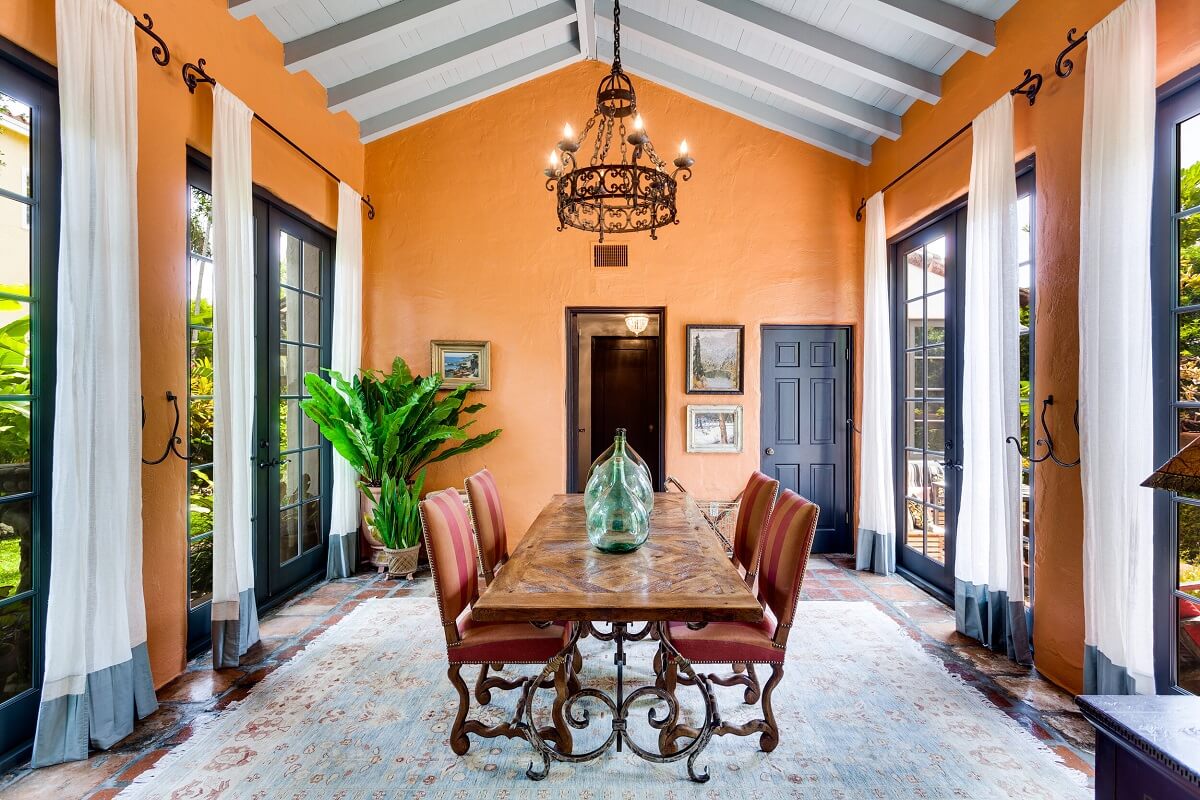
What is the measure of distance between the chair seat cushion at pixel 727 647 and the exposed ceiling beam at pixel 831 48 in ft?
11.4

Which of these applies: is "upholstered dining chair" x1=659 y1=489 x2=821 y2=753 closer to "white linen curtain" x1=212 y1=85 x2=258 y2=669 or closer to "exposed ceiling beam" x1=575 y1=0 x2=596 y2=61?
"white linen curtain" x1=212 y1=85 x2=258 y2=669

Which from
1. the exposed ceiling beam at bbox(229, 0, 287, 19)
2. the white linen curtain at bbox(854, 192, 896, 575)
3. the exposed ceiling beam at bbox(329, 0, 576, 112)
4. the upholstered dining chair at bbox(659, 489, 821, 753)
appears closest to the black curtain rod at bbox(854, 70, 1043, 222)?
the white linen curtain at bbox(854, 192, 896, 575)

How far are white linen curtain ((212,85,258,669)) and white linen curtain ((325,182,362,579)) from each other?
122 centimetres

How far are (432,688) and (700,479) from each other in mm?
2826

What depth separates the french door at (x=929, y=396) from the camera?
3.76 meters

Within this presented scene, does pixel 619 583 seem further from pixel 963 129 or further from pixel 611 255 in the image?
pixel 611 255

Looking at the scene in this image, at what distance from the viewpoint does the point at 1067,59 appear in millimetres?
2615

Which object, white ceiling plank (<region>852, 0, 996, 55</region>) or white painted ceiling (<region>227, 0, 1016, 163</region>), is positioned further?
white painted ceiling (<region>227, 0, 1016, 163</region>)

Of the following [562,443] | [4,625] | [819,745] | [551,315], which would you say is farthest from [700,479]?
[4,625]

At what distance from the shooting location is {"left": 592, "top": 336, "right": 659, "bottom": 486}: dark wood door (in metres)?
7.41

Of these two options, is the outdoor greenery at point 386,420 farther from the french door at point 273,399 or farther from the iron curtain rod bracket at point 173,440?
the iron curtain rod bracket at point 173,440

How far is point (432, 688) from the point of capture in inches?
104

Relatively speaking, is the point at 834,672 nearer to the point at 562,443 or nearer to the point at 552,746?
the point at 552,746

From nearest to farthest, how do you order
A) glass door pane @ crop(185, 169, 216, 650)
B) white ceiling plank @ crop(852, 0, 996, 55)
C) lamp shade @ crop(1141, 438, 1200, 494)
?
lamp shade @ crop(1141, 438, 1200, 494) < glass door pane @ crop(185, 169, 216, 650) < white ceiling plank @ crop(852, 0, 996, 55)
